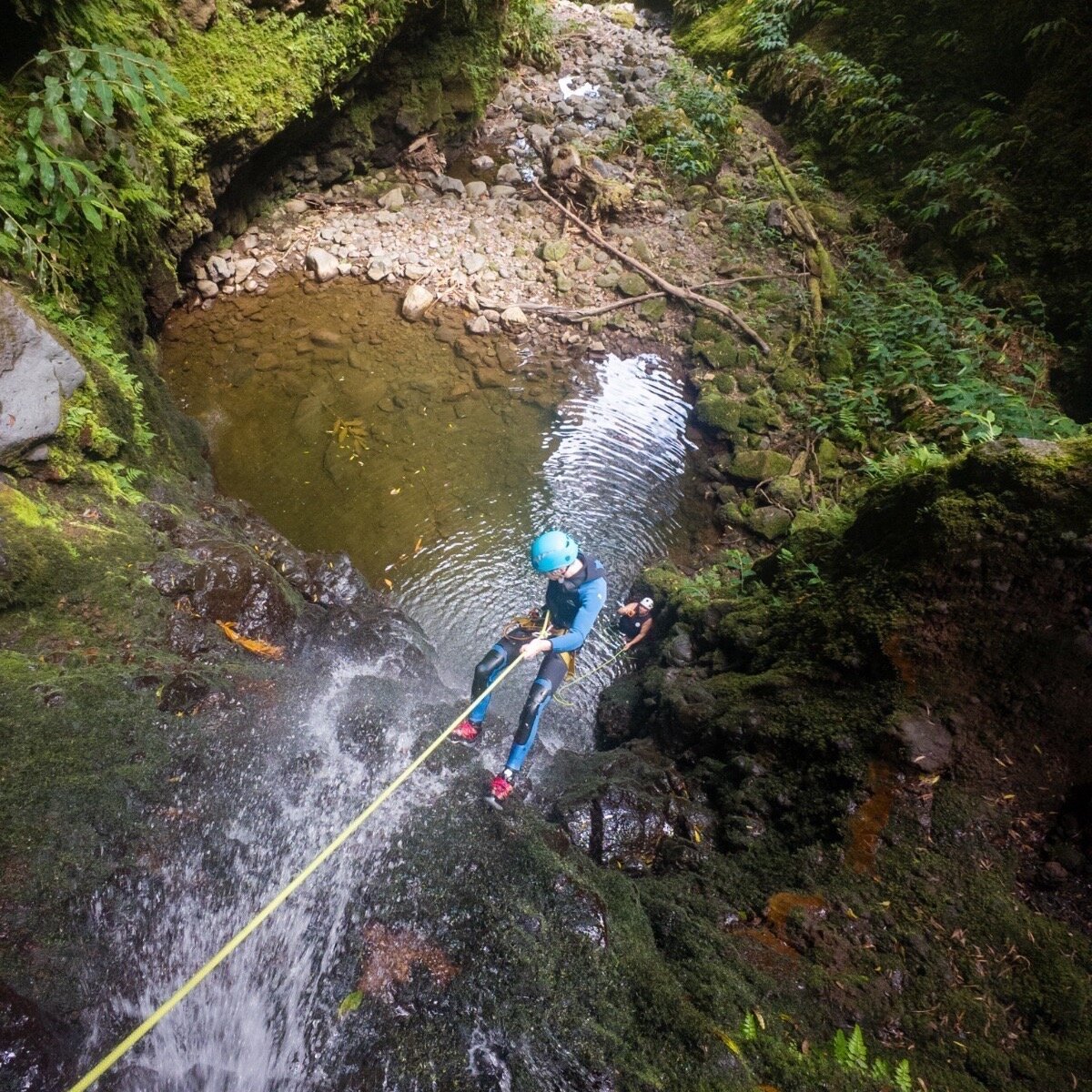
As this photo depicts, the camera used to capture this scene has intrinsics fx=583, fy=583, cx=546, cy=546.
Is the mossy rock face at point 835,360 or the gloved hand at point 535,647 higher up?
the mossy rock face at point 835,360

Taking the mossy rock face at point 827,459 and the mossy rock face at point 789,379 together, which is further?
the mossy rock face at point 789,379

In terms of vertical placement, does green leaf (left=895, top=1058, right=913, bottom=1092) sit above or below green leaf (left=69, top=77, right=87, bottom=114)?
below

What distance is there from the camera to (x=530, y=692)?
452 cm

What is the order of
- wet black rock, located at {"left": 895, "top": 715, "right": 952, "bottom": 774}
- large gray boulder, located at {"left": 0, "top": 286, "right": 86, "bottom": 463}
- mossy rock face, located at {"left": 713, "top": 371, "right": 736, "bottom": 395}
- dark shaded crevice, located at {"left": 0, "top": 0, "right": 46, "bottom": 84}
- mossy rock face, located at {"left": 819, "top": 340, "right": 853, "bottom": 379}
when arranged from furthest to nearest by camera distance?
mossy rock face, located at {"left": 713, "top": 371, "right": 736, "bottom": 395}
mossy rock face, located at {"left": 819, "top": 340, "right": 853, "bottom": 379}
dark shaded crevice, located at {"left": 0, "top": 0, "right": 46, "bottom": 84}
large gray boulder, located at {"left": 0, "top": 286, "right": 86, "bottom": 463}
wet black rock, located at {"left": 895, "top": 715, "right": 952, "bottom": 774}

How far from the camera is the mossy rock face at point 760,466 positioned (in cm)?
736

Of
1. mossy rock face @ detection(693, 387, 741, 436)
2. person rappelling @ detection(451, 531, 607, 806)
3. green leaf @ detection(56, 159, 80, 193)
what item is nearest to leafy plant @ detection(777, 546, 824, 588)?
person rappelling @ detection(451, 531, 607, 806)

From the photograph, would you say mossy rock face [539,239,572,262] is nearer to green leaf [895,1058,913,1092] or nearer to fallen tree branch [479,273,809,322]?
fallen tree branch [479,273,809,322]

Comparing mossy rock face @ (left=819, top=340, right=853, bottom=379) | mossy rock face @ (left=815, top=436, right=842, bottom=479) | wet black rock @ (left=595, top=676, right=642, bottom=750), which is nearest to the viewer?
wet black rock @ (left=595, top=676, right=642, bottom=750)

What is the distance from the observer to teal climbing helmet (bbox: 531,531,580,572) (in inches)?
161

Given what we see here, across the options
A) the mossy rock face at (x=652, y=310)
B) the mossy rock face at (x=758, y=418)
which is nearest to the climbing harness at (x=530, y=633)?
the mossy rock face at (x=758, y=418)

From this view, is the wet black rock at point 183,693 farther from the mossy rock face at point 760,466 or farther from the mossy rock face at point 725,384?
the mossy rock face at point 725,384

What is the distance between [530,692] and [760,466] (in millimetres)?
4583

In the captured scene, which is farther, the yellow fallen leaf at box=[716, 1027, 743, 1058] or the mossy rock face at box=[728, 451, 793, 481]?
the mossy rock face at box=[728, 451, 793, 481]

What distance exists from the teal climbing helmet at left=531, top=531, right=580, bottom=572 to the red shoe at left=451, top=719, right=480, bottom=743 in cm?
138
